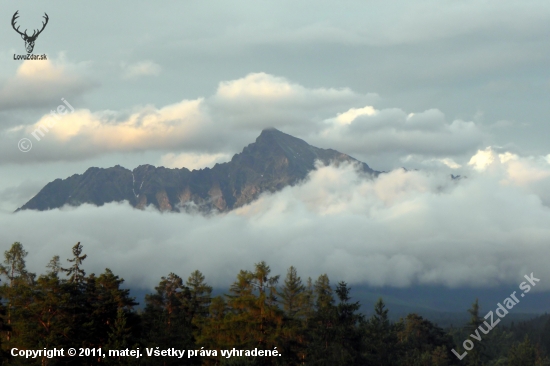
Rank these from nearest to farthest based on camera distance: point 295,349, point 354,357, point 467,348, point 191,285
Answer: point 295,349
point 354,357
point 191,285
point 467,348

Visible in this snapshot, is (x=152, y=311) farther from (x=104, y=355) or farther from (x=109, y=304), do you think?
(x=104, y=355)

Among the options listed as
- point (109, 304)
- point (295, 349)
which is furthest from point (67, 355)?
point (295, 349)

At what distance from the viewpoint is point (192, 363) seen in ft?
292

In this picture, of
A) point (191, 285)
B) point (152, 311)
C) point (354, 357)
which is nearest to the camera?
point (354, 357)

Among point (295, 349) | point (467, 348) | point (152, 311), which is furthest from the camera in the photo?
point (467, 348)

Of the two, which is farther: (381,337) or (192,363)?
(381,337)

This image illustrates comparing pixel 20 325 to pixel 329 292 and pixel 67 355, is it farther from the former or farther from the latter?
pixel 329 292

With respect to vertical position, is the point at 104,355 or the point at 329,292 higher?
the point at 329,292

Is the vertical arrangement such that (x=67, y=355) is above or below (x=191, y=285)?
below

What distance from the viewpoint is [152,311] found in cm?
10700

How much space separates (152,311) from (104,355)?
26.8 metres

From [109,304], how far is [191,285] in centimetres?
3529

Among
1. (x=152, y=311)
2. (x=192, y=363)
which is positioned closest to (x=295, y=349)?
(x=192, y=363)

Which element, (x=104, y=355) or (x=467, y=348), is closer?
(x=104, y=355)
